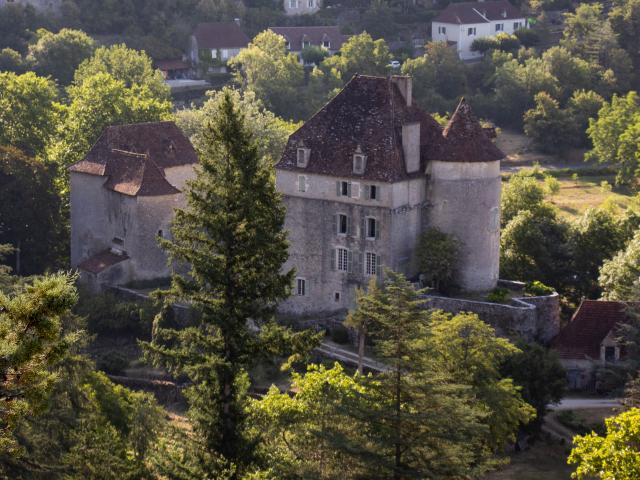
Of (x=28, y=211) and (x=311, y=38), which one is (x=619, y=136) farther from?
(x=28, y=211)

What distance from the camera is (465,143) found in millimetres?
60062

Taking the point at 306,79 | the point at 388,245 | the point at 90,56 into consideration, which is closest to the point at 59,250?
the point at 388,245

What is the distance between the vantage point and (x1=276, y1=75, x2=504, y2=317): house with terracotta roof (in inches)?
2333

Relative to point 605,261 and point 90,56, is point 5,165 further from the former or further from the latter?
point 90,56

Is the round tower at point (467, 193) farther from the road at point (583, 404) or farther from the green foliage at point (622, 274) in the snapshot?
the road at point (583, 404)

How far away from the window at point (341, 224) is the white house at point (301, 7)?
254ft

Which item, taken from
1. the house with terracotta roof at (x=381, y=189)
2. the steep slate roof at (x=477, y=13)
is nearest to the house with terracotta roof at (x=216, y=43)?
the steep slate roof at (x=477, y=13)

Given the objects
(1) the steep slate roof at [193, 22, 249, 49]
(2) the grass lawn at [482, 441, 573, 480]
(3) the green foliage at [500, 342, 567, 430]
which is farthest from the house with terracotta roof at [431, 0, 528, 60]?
(2) the grass lawn at [482, 441, 573, 480]

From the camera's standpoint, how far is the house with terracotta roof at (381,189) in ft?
194

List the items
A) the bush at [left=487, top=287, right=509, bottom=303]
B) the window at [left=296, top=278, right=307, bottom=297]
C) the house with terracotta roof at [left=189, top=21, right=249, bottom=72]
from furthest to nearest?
1. the house with terracotta roof at [left=189, top=21, right=249, bottom=72]
2. the window at [left=296, top=278, right=307, bottom=297]
3. the bush at [left=487, top=287, right=509, bottom=303]

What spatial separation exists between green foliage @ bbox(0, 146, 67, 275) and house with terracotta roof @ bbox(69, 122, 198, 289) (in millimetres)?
1722

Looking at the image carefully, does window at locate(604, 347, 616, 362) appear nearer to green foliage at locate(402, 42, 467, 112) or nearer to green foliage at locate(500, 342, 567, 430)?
green foliage at locate(500, 342, 567, 430)

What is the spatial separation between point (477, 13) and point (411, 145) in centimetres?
7164

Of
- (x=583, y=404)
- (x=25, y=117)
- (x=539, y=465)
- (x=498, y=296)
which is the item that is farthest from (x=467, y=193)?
(x=25, y=117)
